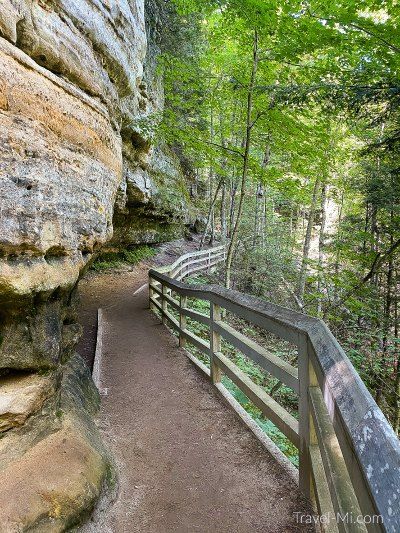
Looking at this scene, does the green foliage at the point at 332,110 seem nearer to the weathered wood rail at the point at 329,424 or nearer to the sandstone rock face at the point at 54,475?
the weathered wood rail at the point at 329,424

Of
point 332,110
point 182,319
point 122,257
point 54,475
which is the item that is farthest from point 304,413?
point 122,257

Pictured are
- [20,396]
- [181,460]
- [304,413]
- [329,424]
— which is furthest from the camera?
[181,460]

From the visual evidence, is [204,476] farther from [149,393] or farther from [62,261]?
[62,261]

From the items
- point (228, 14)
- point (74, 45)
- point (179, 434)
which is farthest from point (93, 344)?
point (228, 14)

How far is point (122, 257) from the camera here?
56.0ft

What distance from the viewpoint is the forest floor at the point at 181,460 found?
2.75 m

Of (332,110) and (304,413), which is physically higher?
(332,110)

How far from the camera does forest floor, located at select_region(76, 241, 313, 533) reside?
9.01 feet

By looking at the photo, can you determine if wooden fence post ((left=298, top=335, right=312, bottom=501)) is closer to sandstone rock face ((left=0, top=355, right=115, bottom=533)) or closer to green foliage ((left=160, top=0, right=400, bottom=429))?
sandstone rock face ((left=0, top=355, right=115, bottom=533))

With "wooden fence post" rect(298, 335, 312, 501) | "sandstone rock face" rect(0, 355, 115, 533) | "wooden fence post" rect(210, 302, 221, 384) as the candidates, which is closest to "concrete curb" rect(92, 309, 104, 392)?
"wooden fence post" rect(210, 302, 221, 384)

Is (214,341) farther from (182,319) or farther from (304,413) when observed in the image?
(304,413)

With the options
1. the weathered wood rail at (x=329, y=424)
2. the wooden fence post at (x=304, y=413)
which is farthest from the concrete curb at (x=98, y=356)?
the wooden fence post at (x=304, y=413)

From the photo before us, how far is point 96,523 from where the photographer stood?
272 cm

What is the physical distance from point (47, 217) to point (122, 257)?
13904mm
